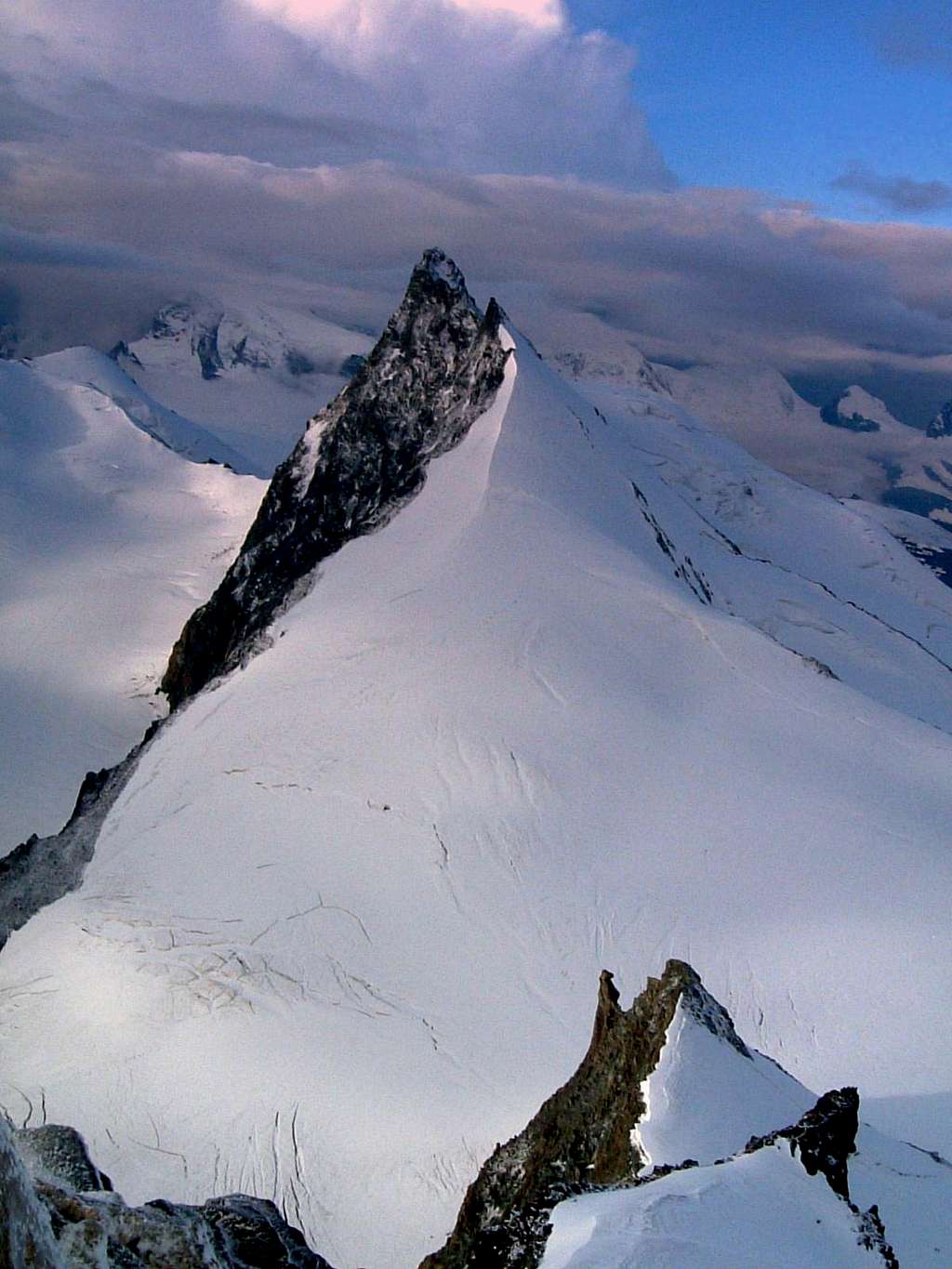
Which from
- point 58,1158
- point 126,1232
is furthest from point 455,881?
point 126,1232

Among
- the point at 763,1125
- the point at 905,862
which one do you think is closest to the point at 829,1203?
the point at 763,1125

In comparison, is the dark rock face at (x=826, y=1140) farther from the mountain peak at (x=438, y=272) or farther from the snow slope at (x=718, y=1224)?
the mountain peak at (x=438, y=272)

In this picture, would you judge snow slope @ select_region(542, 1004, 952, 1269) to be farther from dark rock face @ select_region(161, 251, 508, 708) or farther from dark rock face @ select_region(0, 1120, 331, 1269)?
dark rock face @ select_region(161, 251, 508, 708)

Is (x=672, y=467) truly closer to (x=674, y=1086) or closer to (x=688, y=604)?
(x=688, y=604)

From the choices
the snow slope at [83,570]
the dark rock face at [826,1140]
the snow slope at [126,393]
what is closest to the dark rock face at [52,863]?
the snow slope at [83,570]

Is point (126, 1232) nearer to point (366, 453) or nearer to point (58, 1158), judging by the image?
point (58, 1158)

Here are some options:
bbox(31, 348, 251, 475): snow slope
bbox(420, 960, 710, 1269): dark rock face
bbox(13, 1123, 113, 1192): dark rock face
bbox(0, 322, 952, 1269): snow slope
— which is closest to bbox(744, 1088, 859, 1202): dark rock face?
bbox(420, 960, 710, 1269): dark rock face
